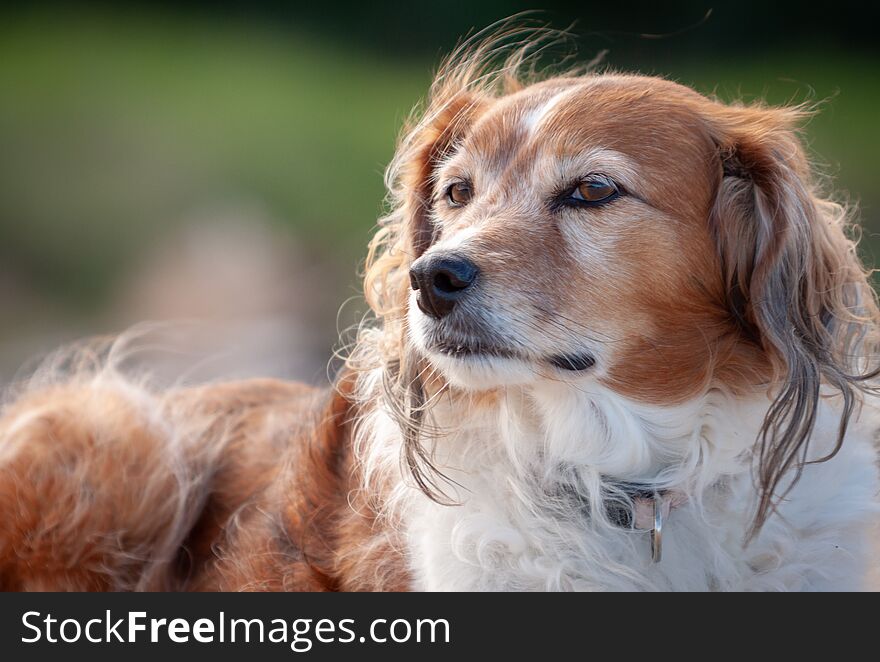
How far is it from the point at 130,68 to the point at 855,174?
670 cm

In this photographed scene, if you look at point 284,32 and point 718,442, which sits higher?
point 284,32

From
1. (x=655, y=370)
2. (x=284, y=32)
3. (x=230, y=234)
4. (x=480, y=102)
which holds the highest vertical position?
(x=284, y=32)

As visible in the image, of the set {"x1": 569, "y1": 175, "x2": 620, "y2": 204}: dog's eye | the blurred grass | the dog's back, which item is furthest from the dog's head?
the blurred grass

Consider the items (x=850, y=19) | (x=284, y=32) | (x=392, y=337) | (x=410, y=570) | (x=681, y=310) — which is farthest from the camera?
(x=284, y=32)

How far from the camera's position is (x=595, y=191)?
251cm

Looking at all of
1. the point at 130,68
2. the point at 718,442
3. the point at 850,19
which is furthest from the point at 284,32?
the point at 718,442

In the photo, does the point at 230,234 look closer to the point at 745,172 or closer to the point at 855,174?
the point at 855,174

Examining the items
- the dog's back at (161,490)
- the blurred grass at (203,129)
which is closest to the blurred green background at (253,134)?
the blurred grass at (203,129)

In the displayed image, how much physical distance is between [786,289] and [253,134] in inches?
295

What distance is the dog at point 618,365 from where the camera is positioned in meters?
2.46

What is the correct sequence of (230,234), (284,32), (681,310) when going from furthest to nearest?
(284,32)
(230,234)
(681,310)

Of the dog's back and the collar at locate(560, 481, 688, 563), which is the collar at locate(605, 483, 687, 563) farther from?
the dog's back

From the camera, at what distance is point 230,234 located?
26.5 feet

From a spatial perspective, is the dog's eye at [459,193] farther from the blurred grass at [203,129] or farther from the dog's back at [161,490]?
the blurred grass at [203,129]
